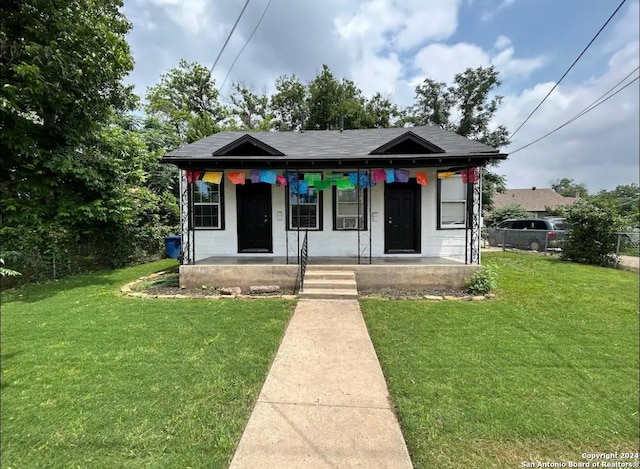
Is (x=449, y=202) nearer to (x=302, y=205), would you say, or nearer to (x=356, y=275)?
(x=356, y=275)

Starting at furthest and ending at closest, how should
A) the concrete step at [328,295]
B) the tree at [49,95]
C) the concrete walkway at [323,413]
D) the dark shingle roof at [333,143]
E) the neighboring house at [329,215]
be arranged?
1. the neighboring house at [329,215]
2. the dark shingle roof at [333,143]
3. the tree at [49,95]
4. the concrete step at [328,295]
5. the concrete walkway at [323,413]

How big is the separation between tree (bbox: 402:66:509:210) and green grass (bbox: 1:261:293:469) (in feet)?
78.6

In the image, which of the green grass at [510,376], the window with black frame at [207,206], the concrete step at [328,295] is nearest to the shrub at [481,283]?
the green grass at [510,376]

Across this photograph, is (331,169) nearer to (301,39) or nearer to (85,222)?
(301,39)

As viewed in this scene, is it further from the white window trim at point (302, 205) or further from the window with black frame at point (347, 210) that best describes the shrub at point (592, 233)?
the white window trim at point (302, 205)

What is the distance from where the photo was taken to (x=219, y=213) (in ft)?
29.9

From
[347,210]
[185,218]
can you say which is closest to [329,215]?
[347,210]

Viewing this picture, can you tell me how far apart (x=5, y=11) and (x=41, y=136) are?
3.12m

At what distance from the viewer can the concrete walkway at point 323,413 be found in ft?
7.14

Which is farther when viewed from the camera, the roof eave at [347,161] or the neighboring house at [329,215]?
the neighboring house at [329,215]

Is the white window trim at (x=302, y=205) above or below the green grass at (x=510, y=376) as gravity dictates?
above

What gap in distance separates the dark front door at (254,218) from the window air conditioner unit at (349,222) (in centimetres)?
229

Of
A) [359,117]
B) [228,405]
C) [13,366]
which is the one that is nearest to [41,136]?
[13,366]

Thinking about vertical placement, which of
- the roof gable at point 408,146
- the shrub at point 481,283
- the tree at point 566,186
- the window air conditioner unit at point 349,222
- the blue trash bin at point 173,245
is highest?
the tree at point 566,186
